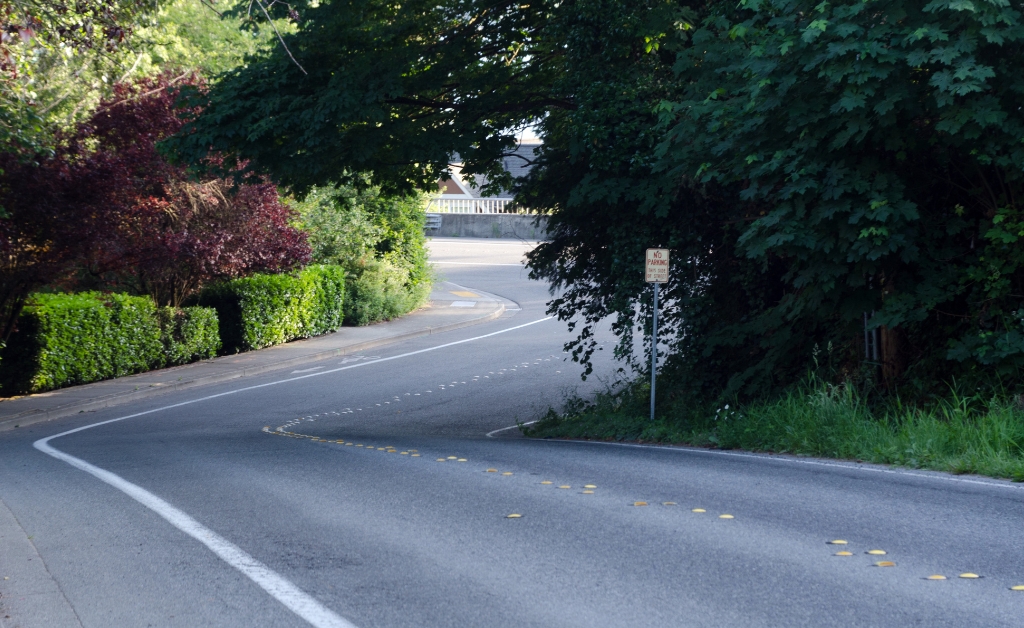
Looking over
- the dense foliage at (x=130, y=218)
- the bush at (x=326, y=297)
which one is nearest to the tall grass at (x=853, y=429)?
the dense foliage at (x=130, y=218)

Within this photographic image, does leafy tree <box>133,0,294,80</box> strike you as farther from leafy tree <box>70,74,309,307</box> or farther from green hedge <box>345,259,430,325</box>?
green hedge <box>345,259,430,325</box>

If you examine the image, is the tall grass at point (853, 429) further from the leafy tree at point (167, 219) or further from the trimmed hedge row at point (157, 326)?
the trimmed hedge row at point (157, 326)

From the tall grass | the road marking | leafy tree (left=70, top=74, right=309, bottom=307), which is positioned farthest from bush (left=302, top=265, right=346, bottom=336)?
the road marking

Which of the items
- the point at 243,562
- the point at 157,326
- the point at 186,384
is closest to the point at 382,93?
the point at 243,562

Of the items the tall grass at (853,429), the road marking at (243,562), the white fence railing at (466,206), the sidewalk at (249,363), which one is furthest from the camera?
the white fence railing at (466,206)

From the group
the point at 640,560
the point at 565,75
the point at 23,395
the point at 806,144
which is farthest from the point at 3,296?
the point at 640,560

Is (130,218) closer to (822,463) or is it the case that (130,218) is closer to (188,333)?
(188,333)

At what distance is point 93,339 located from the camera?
20469 millimetres

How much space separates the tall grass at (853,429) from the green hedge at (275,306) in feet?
43.0

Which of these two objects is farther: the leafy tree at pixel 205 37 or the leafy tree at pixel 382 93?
the leafy tree at pixel 205 37

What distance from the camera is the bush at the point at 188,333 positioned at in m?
23.0

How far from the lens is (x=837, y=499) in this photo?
779cm

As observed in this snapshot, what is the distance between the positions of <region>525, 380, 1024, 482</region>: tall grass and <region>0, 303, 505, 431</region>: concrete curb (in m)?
8.98

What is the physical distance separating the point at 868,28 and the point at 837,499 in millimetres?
4800
